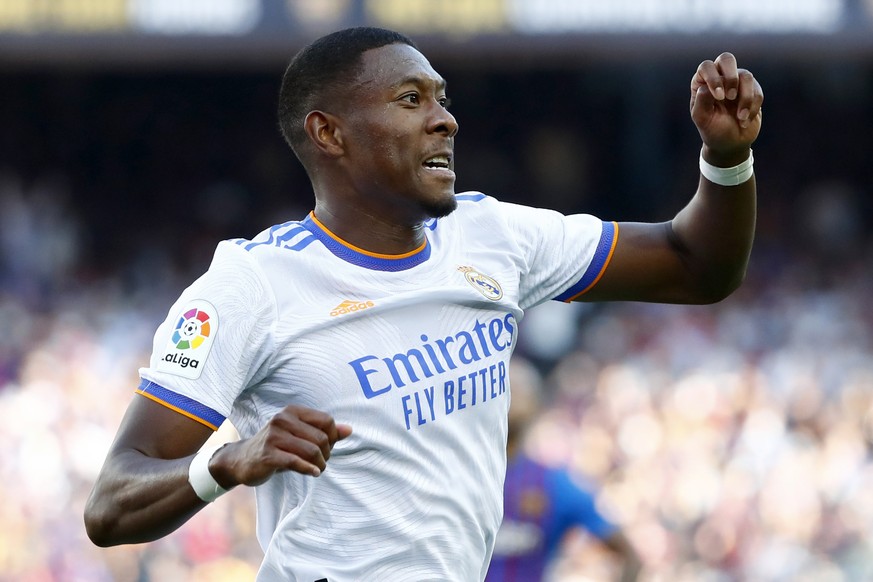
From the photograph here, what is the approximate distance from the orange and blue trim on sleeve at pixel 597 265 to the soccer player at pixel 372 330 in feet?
0.04

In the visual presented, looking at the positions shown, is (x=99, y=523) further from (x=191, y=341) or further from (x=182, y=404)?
(x=191, y=341)

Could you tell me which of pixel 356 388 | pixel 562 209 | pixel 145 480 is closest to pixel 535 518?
pixel 356 388

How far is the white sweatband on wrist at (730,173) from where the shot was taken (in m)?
3.38

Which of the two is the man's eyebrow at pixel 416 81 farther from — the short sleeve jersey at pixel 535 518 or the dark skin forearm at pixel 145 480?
the short sleeve jersey at pixel 535 518

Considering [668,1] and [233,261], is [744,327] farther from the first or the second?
[233,261]

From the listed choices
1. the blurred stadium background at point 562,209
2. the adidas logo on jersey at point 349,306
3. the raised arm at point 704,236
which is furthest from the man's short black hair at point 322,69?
the blurred stadium background at point 562,209

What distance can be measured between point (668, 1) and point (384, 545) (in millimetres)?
9790

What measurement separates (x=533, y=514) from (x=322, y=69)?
10.9 feet

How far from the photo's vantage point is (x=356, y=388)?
3.00 meters

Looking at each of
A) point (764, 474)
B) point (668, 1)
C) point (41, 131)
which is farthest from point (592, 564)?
point (41, 131)

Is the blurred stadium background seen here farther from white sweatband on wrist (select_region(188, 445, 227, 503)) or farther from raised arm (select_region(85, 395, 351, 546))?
white sweatband on wrist (select_region(188, 445, 227, 503))

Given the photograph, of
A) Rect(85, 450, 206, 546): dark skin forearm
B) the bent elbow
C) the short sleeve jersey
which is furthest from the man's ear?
the short sleeve jersey

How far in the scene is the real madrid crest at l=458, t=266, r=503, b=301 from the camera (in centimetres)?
323

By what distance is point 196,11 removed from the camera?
12.2 metres
